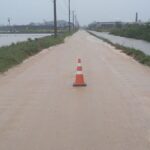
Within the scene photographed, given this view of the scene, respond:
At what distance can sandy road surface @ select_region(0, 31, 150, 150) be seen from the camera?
276 inches

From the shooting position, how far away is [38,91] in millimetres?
12828

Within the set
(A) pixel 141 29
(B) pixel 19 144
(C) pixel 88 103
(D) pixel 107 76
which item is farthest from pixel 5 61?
(A) pixel 141 29

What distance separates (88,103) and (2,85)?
14.7 feet

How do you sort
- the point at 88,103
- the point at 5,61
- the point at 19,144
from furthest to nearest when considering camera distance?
the point at 5,61
the point at 88,103
the point at 19,144

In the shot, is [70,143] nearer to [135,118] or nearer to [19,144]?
[19,144]

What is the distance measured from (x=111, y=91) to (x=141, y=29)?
274 ft

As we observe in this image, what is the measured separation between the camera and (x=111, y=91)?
41.7 feet

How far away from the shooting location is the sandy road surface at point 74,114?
23.0 feet

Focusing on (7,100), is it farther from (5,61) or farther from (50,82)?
(5,61)

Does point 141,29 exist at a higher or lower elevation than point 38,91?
lower

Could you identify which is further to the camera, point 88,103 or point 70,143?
point 88,103

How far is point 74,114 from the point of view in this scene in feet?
30.4

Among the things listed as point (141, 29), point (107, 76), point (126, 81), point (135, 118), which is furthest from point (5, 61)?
point (141, 29)

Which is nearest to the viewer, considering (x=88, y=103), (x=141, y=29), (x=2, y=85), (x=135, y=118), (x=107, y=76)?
(x=135, y=118)
